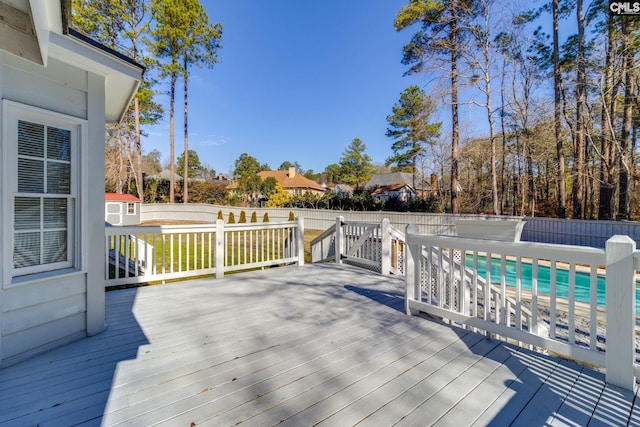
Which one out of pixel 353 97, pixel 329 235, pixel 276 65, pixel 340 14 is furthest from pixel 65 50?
pixel 353 97

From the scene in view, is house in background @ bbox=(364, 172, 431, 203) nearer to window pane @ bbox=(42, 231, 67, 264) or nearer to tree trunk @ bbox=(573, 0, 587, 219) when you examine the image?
tree trunk @ bbox=(573, 0, 587, 219)

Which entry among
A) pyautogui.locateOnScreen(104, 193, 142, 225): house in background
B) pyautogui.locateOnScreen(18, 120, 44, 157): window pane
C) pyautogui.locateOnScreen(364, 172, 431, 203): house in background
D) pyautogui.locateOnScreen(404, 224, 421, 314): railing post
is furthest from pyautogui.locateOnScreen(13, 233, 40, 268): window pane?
pyautogui.locateOnScreen(364, 172, 431, 203): house in background

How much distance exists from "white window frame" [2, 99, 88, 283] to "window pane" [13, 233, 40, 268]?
0.14 ft

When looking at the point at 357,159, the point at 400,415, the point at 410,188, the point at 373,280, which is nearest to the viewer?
the point at 400,415

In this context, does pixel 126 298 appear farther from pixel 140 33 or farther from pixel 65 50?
pixel 140 33

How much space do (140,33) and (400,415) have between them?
22585 mm

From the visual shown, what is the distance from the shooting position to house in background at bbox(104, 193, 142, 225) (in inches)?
621

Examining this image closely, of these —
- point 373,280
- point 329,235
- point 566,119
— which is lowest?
point 373,280

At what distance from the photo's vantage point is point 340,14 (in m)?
13.5

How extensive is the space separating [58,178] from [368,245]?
4.62 m

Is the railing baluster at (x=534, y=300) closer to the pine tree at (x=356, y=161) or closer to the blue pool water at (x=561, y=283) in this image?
the blue pool water at (x=561, y=283)

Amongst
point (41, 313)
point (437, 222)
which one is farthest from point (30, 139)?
point (437, 222)

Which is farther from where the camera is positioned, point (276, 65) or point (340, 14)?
point (276, 65)

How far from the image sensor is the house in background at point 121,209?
51.8ft
